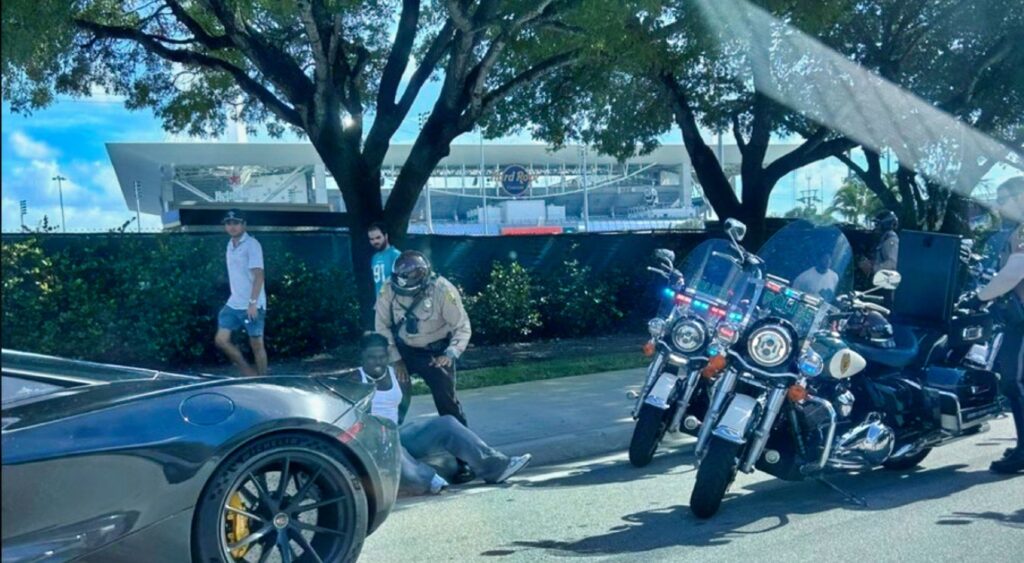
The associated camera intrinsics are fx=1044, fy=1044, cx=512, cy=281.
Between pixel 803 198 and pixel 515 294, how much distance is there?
41.9 metres

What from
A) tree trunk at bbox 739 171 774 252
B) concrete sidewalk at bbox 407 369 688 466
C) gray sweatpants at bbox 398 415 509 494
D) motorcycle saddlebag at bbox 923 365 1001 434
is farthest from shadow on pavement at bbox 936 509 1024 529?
tree trunk at bbox 739 171 774 252

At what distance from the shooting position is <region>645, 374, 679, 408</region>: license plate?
683cm

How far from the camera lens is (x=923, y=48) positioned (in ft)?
62.4

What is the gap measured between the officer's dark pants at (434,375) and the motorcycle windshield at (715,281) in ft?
6.26

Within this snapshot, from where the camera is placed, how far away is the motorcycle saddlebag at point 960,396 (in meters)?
7.06

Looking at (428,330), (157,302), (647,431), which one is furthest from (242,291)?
(647,431)

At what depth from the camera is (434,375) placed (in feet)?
25.1

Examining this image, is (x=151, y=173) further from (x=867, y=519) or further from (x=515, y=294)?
(x=867, y=519)

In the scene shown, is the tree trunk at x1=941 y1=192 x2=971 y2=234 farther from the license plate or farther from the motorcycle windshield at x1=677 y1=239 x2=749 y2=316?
the license plate

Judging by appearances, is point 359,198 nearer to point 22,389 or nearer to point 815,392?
point 815,392

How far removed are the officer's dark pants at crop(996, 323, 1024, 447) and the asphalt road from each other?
0.46 metres

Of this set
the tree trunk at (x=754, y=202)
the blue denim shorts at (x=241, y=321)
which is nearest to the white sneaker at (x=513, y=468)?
the blue denim shorts at (x=241, y=321)

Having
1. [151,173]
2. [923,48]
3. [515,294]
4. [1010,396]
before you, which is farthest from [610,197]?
[1010,396]

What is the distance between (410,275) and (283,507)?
9.17ft
